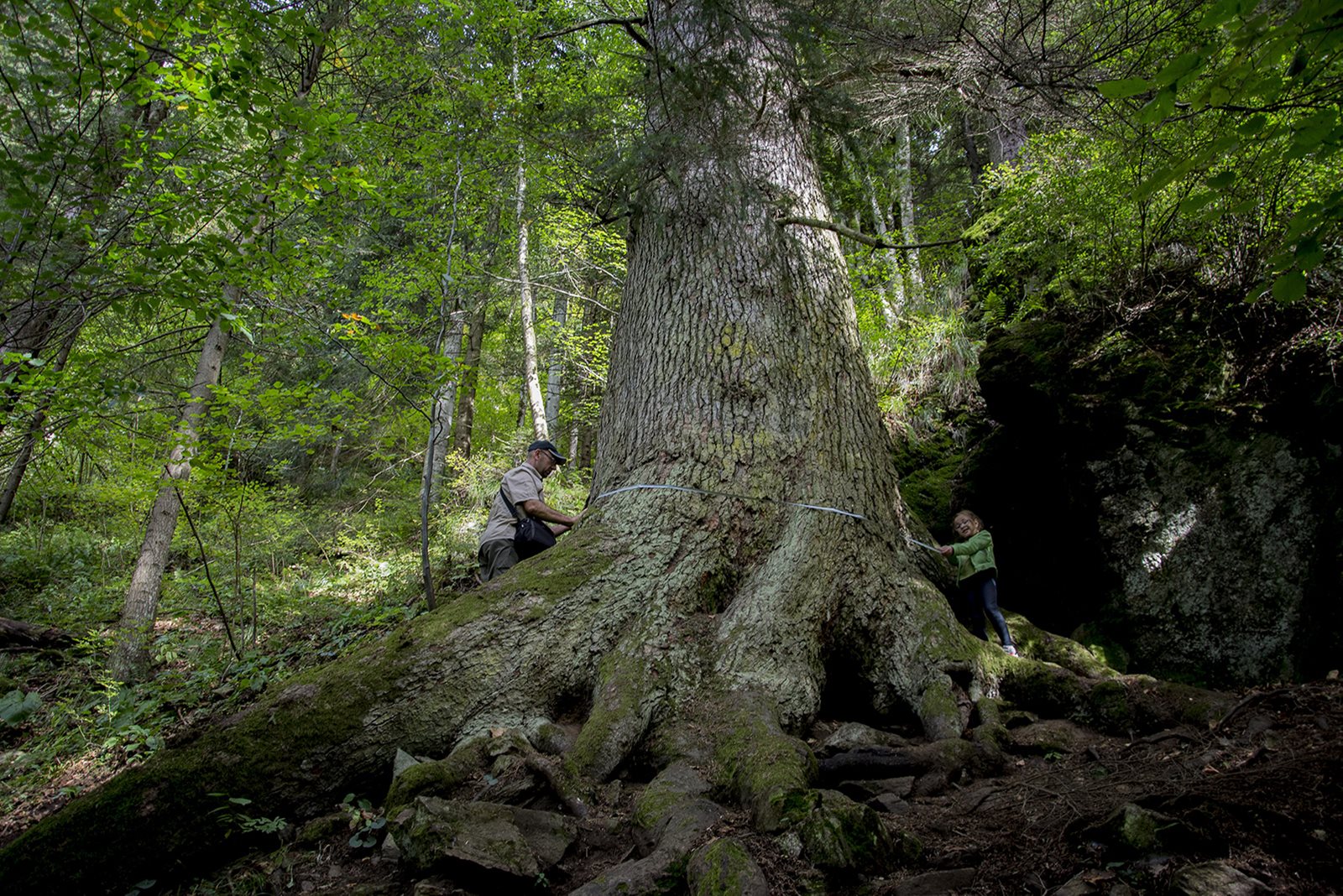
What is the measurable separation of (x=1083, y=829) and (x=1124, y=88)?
7.29 feet

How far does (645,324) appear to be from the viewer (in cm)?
492

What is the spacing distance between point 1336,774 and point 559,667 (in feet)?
10.3

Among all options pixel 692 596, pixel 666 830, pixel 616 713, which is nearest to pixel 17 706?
pixel 616 713

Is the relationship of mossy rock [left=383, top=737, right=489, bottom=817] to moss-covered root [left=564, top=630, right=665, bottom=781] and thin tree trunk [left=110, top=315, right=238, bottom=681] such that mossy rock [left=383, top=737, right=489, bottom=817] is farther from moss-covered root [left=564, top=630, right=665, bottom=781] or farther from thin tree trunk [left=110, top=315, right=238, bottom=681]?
thin tree trunk [left=110, top=315, right=238, bottom=681]

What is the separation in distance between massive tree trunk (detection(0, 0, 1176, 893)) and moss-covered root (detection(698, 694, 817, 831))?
12 millimetres

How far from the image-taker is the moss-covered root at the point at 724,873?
193 cm

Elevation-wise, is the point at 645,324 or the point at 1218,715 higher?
the point at 645,324

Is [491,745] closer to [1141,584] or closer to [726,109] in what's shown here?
[726,109]

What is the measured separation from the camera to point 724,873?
78.0 inches

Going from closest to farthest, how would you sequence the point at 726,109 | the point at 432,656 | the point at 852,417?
the point at 432,656 → the point at 726,109 → the point at 852,417

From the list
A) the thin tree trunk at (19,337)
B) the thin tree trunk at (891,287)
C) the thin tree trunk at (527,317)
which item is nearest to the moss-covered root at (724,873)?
the thin tree trunk at (19,337)

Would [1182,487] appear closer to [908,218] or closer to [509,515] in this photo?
[509,515]

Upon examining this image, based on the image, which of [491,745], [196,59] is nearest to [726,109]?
[491,745]

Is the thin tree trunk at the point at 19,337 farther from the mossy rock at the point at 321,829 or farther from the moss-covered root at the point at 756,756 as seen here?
the moss-covered root at the point at 756,756
